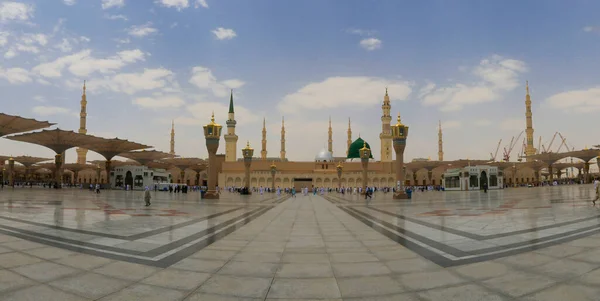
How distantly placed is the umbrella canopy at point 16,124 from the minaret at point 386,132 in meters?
74.4

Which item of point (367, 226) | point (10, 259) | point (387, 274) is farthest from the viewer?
point (367, 226)

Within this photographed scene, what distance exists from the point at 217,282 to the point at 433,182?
10650 centimetres

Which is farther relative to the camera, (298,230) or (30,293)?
(298,230)

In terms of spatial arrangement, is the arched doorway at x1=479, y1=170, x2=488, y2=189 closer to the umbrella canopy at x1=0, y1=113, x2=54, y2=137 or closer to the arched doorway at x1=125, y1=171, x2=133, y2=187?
the umbrella canopy at x1=0, y1=113, x2=54, y2=137

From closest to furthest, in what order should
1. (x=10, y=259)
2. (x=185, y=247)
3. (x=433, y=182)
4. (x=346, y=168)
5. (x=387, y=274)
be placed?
(x=387, y=274) < (x=10, y=259) < (x=185, y=247) < (x=346, y=168) < (x=433, y=182)

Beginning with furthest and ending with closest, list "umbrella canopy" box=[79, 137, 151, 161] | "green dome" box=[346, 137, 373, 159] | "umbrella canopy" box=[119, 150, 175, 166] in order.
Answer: "green dome" box=[346, 137, 373, 159] < "umbrella canopy" box=[119, 150, 175, 166] < "umbrella canopy" box=[79, 137, 151, 161]

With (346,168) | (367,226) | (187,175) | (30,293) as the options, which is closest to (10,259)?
(30,293)

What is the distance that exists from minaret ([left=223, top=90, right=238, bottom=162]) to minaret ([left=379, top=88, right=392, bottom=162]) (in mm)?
41285

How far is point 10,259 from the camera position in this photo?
548 centimetres

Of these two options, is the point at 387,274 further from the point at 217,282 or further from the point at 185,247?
the point at 185,247

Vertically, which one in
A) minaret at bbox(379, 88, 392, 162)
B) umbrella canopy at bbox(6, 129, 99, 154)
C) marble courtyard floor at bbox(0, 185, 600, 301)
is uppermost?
minaret at bbox(379, 88, 392, 162)

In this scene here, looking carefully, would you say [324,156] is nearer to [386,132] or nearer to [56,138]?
[386,132]

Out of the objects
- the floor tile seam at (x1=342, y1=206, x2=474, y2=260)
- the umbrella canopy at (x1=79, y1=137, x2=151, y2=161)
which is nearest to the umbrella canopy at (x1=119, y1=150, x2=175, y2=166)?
the umbrella canopy at (x1=79, y1=137, x2=151, y2=161)

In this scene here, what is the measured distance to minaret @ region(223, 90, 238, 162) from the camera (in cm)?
9456
